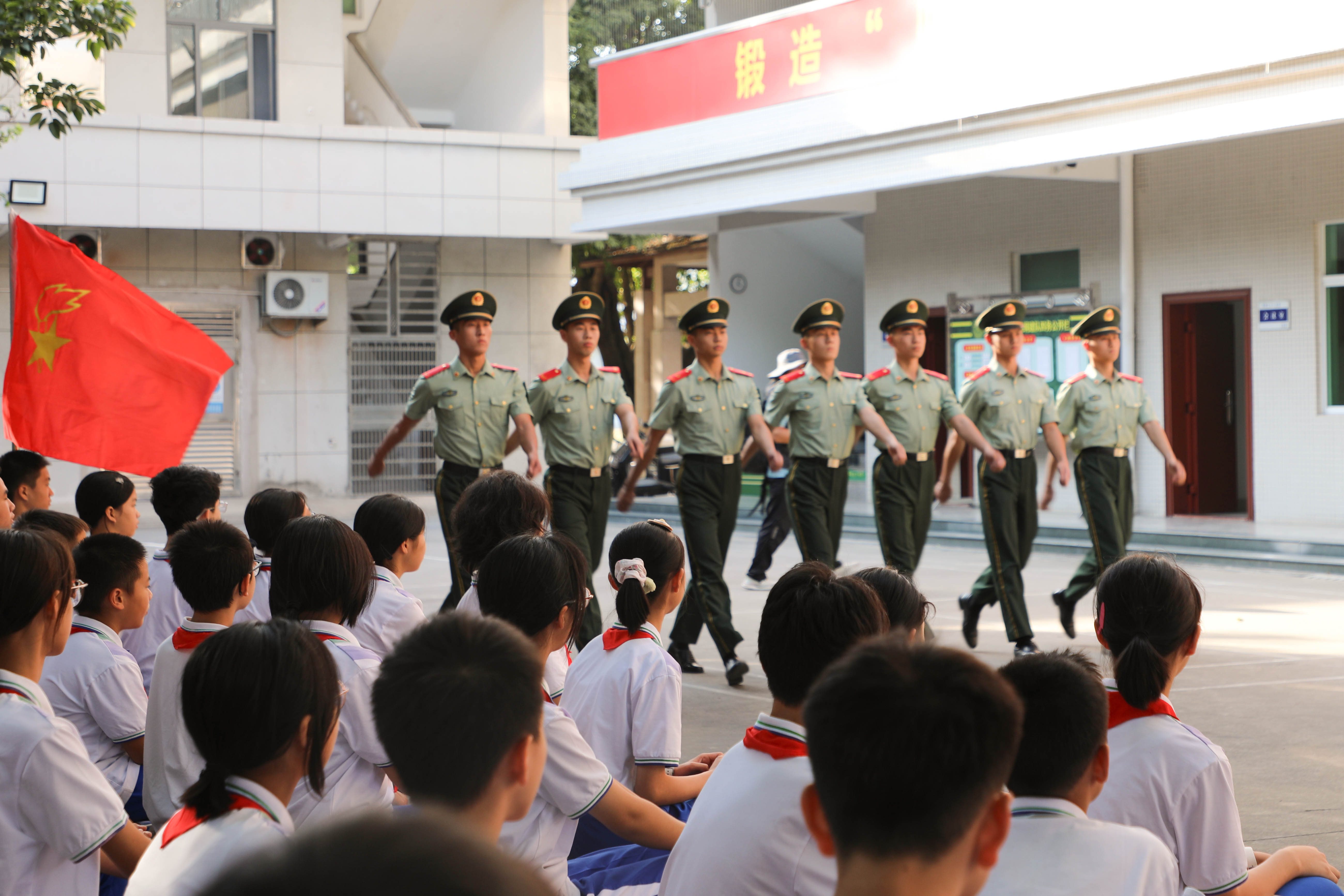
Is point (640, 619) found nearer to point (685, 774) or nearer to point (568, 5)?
point (685, 774)

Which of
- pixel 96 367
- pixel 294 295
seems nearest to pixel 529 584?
pixel 96 367

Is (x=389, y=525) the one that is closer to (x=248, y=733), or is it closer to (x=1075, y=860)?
(x=248, y=733)

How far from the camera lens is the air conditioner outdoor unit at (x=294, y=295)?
15.2 m

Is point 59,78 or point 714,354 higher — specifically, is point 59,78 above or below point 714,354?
above

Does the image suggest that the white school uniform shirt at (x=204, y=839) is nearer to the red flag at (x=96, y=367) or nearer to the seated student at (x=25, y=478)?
the red flag at (x=96, y=367)

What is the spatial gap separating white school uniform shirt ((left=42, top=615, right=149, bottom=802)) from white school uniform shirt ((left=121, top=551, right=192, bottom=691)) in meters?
1.01

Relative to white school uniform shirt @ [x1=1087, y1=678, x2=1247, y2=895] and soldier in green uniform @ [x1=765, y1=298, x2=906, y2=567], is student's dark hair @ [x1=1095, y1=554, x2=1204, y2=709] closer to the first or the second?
white school uniform shirt @ [x1=1087, y1=678, x2=1247, y2=895]

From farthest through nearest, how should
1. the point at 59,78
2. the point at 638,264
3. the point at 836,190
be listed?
the point at 638,264, the point at 59,78, the point at 836,190

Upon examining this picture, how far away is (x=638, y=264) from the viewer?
24.0 metres

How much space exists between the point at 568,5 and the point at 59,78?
5.69 metres

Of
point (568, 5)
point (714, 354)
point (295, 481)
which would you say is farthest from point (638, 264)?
point (714, 354)

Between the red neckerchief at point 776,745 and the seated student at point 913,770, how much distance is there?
0.62 metres

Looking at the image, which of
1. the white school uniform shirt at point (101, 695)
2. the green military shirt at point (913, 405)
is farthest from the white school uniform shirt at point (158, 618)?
the green military shirt at point (913, 405)

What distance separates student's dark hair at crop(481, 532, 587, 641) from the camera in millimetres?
2762
